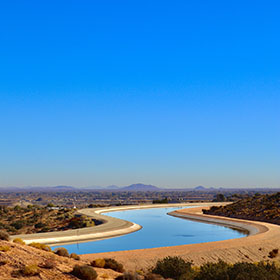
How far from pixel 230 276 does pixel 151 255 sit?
904cm

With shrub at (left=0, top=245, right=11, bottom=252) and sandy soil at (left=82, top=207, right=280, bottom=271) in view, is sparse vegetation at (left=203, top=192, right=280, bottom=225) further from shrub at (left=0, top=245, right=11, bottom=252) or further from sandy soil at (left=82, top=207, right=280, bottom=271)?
shrub at (left=0, top=245, right=11, bottom=252)

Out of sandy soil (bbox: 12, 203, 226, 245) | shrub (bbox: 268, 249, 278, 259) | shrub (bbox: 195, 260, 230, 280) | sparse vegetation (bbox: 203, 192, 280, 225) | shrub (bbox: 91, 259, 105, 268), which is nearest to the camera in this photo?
shrub (bbox: 195, 260, 230, 280)

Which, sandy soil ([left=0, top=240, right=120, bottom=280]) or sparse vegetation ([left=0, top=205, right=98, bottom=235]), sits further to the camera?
sparse vegetation ([left=0, top=205, right=98, bottom=235])

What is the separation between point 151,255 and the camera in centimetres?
2628

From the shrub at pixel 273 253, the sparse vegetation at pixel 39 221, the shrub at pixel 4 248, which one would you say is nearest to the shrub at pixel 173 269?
the shrub at pixel 4 248

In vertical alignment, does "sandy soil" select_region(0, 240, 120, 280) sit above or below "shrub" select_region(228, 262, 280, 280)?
→ above

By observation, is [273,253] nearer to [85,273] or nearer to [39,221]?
[85,273]

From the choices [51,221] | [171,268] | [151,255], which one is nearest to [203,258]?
[151,255]

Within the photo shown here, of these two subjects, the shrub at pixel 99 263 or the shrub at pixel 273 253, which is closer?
the shrub at pixel 99 263

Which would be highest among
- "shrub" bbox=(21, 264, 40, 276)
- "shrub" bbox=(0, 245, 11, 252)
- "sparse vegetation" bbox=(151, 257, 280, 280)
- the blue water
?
"shrub" bbox=(0, 245, 11, 252)

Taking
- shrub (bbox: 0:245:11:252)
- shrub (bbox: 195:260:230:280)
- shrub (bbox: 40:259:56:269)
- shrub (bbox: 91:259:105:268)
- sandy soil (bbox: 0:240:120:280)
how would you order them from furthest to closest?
shrub (bbox: 91:259:105:268) < shrub (bbox: 0:245:11:252) < shrub (bbox: 195:260:230:280) < shrub (bbox: 40:259:56:269) < sandy soil (bbox: 0:240:120:280)

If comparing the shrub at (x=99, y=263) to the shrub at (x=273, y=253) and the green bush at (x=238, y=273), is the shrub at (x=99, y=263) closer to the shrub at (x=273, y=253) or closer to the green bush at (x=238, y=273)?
the green bush at (x=238, y=273)

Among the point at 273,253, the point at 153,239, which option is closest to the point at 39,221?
the point at 153,239

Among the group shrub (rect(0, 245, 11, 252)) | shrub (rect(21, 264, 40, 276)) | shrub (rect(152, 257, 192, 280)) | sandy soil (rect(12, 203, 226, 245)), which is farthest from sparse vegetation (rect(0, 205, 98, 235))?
shrub (rect(21, 264, 40, 276))
